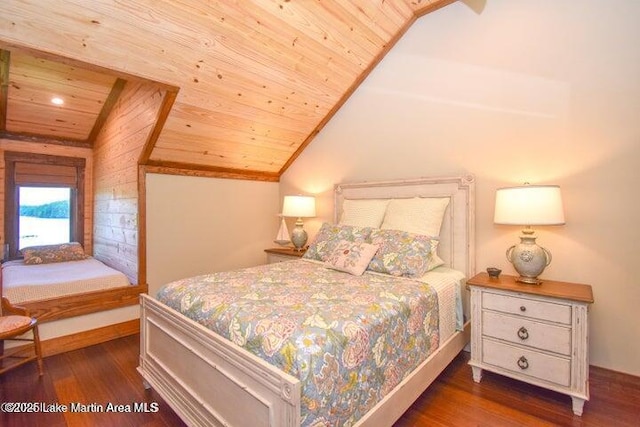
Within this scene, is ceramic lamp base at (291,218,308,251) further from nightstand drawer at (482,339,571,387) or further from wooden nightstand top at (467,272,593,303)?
nightstand drawer at (482,339,571,387)

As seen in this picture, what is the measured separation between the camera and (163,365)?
181 cm

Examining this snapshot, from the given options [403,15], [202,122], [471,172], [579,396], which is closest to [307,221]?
[202,122]

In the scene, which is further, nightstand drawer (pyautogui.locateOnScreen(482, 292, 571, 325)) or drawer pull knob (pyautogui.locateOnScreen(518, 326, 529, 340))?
drawer pull knob (pyautogui.locateOnScreen(518, 326, 529, 340))

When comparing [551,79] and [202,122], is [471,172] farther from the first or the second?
[202,122]

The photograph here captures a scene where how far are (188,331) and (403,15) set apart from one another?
2.96 meters

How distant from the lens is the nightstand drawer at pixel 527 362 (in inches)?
70.7

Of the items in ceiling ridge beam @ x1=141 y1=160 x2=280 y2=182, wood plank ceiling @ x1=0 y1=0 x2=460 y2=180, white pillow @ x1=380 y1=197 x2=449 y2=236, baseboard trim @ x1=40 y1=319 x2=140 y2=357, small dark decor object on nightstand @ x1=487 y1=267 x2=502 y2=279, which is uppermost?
wood plank ceiling @ x1=0 y1=0 x2=460 y2=180

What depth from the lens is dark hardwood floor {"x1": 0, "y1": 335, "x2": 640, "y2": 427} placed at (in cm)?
170

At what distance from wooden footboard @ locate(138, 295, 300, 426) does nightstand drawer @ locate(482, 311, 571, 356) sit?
1531 mm

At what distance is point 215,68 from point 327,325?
2156mm

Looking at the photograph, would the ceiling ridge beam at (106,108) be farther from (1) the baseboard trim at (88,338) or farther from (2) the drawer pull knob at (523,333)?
(2) the drawer pull knob at (523,333)

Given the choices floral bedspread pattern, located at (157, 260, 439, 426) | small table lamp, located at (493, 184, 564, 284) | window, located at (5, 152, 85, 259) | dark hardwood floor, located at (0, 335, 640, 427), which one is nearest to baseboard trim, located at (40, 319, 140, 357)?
dark hardwood floor, located at (0, 335, 640, 427)

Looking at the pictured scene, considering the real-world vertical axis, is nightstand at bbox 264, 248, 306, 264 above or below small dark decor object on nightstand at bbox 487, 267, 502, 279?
below

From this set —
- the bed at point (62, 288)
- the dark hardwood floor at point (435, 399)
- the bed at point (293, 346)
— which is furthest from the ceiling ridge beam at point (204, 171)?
the dark hardwood floor at point (435, 399)
